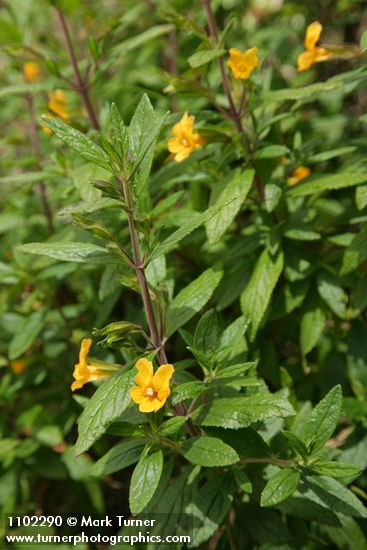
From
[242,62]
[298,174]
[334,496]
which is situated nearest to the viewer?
[334,496]

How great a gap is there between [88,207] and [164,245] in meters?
0.19

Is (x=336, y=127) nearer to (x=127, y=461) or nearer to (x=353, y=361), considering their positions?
(x=353, y=361)

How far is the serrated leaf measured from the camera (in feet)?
5.09

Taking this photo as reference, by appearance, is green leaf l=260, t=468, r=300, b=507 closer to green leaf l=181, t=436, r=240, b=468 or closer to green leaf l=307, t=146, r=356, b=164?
green leaf l=181, t=436, r=240, b=468

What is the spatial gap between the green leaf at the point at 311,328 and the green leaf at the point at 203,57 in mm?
791

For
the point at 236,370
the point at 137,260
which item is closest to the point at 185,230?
the point at 137,260

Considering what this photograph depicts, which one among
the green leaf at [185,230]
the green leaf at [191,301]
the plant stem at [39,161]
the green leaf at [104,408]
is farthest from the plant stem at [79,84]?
the green leaf at [104,408]

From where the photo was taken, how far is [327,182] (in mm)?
1613

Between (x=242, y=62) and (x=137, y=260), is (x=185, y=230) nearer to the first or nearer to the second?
(x=137, y=260)

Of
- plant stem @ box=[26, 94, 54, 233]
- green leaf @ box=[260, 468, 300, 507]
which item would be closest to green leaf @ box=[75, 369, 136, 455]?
green leaf @ box=[260, 468, 300, 507]

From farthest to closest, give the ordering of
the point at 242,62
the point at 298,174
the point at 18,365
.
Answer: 1. the point at 18,365
2. the point at 298,174
3. the point at 242,62

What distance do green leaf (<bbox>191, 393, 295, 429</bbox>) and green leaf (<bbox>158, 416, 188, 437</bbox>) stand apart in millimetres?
104

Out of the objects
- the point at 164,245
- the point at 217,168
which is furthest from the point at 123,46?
the point at 164,245

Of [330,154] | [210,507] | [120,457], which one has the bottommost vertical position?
[210,507]
